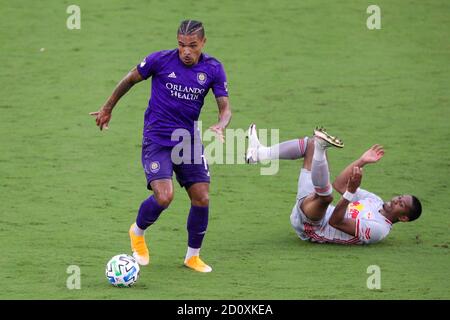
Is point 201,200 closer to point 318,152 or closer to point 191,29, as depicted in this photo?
point 318,152

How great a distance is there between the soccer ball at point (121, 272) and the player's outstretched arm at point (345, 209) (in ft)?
8.11

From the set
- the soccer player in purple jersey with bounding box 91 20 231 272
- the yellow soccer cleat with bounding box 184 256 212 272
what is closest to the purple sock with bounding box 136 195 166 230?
the soccer player in purple jersey with bounding box 91 20 231 272

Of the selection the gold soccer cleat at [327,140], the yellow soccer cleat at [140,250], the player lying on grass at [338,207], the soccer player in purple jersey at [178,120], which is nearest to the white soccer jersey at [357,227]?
the player lying on grass at [338,207]

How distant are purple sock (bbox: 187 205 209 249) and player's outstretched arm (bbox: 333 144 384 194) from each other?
1.78 meters

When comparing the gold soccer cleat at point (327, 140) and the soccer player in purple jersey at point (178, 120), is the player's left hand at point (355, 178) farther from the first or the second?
the soccer player in purple jersey at point (178, 120)

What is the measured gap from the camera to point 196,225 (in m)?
10.9

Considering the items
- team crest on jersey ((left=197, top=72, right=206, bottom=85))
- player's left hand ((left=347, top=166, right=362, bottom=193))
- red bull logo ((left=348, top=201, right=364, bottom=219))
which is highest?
team crest on jersey ((left=197, top=72, right=206, bottom=85))

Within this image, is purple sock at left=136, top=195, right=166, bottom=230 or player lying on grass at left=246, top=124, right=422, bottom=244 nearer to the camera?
purple sock at left=136, top=195, right=166, bottom=230

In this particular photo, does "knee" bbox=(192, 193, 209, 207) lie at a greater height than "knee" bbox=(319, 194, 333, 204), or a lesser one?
greater

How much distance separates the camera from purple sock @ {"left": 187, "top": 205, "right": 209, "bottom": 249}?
1087cm

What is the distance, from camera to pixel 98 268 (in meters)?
10.8

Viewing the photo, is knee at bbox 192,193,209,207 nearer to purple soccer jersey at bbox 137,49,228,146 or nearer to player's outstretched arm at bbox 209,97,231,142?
purple soccer jersey at bbox 137,49,228,146

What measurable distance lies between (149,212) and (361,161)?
231 centimetres

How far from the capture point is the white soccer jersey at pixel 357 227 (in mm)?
11781
